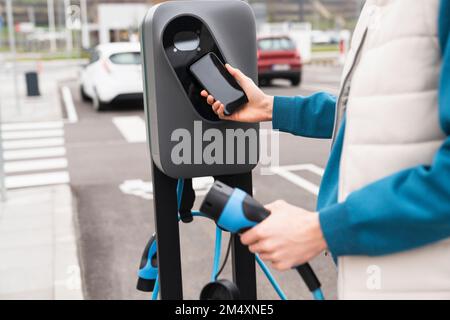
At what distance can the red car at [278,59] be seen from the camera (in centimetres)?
1588

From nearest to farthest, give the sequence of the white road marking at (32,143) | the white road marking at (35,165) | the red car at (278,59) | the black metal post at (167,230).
Answer: the black metal post at (167,230), the white road marking at (35,165), the white road marking at (32,143), the red car at (278,59)

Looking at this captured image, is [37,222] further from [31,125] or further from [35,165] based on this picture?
[31,125]

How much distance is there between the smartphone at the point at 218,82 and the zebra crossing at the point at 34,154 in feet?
17.1

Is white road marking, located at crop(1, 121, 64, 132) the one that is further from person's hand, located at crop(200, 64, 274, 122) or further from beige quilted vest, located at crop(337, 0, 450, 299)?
beige quilted vest, located at crop(337, 0, 450, 299)

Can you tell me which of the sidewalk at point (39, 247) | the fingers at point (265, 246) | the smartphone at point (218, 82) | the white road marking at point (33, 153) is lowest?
the white road marking at point (33, 153)

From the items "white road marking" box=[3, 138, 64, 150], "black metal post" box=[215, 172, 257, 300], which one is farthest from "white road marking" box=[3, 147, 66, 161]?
"black metal post" box=[215, 172, 257, 300]

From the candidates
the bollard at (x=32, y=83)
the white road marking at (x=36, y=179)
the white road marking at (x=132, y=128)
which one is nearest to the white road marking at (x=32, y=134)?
the white road marking at (x=132, y=128)

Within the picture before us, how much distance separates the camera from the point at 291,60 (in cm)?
1611

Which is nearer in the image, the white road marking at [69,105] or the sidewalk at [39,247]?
the sidewalk at [39,247]

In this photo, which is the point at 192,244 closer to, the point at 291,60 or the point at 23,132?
the point at 23,132

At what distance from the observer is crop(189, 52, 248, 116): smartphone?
151 centimetres

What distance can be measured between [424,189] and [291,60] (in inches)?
610

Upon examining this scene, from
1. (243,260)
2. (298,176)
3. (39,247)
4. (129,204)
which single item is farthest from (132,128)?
(243,260)

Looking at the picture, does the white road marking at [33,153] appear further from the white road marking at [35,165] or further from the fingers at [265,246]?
the fingers at [265,246]
